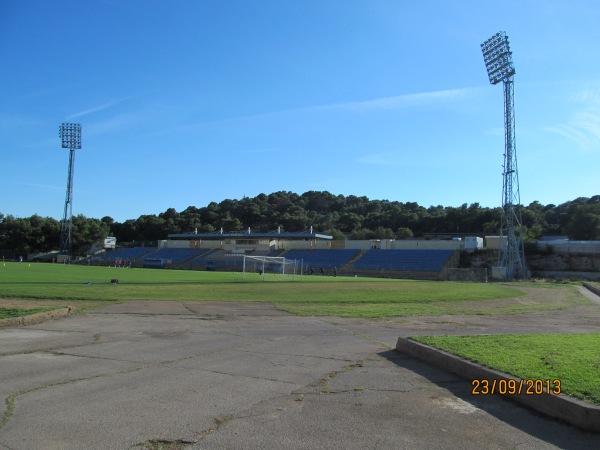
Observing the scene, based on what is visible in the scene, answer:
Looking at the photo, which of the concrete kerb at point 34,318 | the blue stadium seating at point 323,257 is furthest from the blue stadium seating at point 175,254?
the concrete kerb at point 34,318

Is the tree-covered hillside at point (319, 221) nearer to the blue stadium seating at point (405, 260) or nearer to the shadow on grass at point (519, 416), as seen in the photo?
the blue stadium seating at point (405, 260)

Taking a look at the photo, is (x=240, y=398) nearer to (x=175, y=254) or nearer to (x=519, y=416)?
(x=519, y=416)

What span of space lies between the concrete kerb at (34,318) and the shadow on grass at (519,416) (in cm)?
1110

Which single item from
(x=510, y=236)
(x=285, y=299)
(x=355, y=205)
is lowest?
(x=285, y=299)

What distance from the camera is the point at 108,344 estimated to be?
34.5 ft

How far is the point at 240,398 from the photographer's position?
632cm

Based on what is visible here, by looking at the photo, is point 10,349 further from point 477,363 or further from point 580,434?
point 580,434

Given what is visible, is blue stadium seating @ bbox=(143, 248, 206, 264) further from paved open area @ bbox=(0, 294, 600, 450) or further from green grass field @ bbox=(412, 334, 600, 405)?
green grass field @ bbox=(412, 334, 600, 405)

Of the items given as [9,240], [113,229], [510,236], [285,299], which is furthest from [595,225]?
[113,229]

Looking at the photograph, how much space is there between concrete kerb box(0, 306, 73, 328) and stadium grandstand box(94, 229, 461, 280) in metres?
43.4

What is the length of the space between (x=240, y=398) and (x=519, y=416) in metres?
3.50

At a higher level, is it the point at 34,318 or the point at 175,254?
the point at 175,254

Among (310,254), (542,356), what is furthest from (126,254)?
(542,356)

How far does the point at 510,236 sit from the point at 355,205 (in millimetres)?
117631
